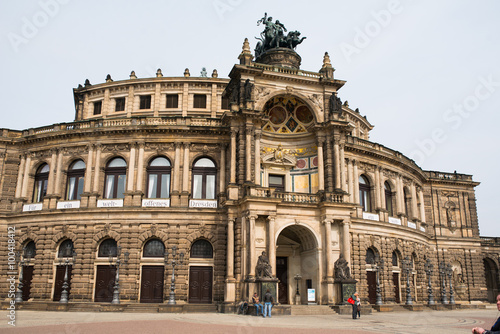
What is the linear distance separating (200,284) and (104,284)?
726 cm

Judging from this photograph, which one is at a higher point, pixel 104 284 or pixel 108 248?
pixel 108 248

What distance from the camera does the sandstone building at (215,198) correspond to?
1308 inches

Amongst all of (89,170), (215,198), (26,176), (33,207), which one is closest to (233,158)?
(215,198)

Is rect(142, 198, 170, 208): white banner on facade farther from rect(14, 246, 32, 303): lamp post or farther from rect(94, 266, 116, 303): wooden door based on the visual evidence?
rect(14, 246, 32, 303): lamp post

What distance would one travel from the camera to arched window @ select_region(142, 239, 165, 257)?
3488 cm

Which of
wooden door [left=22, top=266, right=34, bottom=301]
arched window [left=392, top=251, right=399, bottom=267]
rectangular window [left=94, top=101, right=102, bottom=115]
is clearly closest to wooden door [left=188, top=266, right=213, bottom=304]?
wooden door [left=22, top=266, right=34, bottom=301]

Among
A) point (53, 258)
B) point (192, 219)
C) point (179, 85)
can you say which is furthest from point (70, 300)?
point (179, 85)

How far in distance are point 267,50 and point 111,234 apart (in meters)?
21.0

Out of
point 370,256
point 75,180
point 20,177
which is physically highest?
point 20,177

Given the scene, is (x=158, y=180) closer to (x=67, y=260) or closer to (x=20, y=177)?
(x=67, y=260)

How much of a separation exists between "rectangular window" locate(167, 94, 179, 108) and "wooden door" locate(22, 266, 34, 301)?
19.1 m

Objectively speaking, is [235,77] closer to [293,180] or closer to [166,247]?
[293,180]

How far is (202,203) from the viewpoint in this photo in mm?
35594

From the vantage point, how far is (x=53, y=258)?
3556 centimetres
